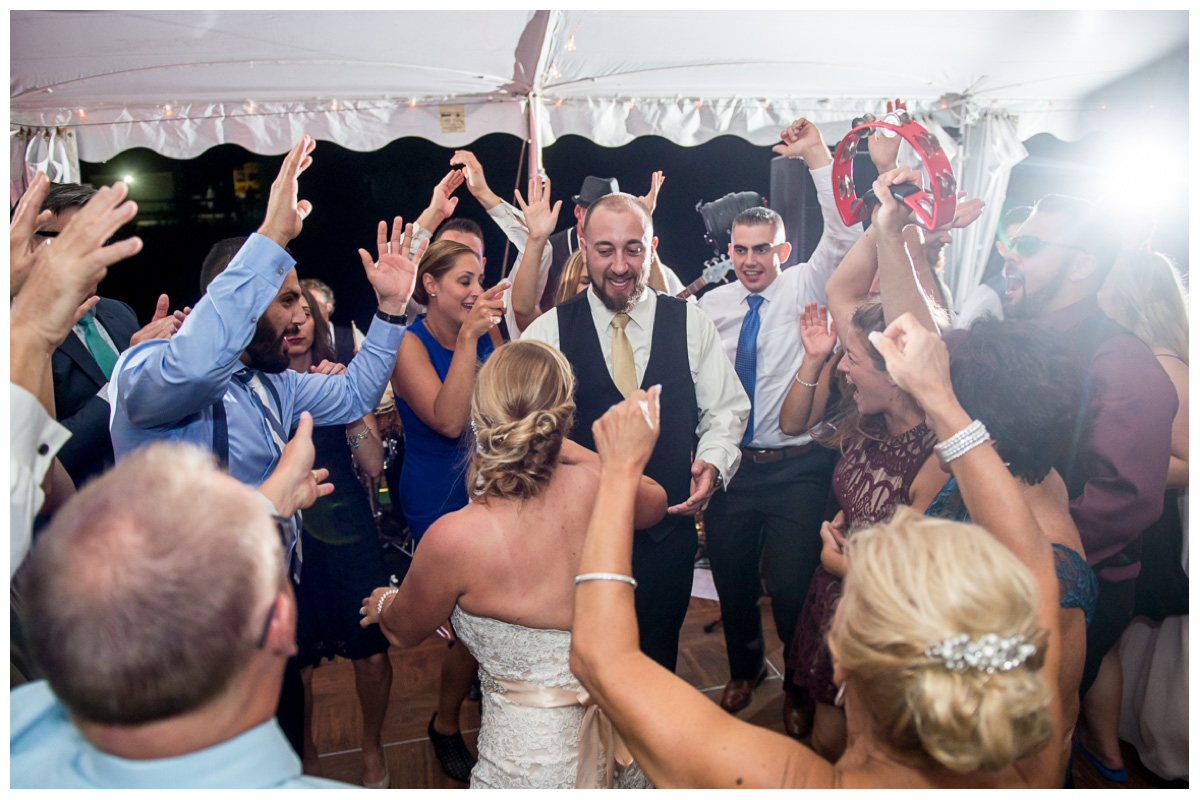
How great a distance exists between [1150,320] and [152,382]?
235cm

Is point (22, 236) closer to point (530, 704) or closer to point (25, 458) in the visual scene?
point (25, 458)

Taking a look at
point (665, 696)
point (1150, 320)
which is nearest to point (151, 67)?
point (665, 696)

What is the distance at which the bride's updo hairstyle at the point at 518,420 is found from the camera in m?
1.34

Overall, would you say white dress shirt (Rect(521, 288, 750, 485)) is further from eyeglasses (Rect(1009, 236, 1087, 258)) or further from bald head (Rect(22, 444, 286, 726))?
bald head (Rect(22, 444, 286, 726))

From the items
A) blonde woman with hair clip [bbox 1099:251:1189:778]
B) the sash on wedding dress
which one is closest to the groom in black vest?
the sash on wedding dress

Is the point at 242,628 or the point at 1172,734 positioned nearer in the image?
the point at 242,628

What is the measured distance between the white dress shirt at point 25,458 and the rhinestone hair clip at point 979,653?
49.7 inches

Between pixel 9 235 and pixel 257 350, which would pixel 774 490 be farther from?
pixel 9 235

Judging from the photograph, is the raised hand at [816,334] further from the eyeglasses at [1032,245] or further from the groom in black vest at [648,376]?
the eyeglasses at [1032,245]

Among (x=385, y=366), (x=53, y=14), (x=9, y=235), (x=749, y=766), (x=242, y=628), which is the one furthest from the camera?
(x=53, y=14)

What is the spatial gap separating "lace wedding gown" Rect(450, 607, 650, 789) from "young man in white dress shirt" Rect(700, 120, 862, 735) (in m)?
1.14

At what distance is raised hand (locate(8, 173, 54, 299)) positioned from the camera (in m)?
1.15

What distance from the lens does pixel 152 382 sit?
129 centimetres

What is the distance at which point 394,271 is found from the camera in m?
1.79
